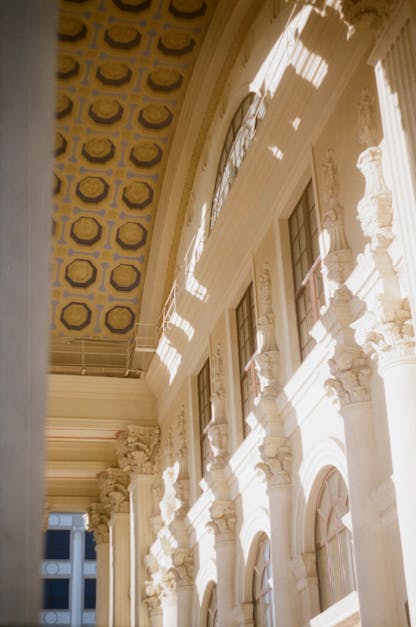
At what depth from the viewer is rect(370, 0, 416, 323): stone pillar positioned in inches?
359

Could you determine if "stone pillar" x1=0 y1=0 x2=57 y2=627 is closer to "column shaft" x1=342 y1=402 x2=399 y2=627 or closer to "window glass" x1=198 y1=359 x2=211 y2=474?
"column shaft" x1=342 y1=402 x2=399 y2=627

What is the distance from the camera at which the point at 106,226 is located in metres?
21.3

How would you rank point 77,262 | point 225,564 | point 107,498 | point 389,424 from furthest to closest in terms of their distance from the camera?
point 107,498 < point 77,262 < point 225,564 < point 389,424

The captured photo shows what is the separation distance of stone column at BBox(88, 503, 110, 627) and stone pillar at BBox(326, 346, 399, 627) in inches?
582

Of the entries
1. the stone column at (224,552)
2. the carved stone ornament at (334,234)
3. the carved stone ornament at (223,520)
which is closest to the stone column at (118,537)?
the stone column at (224,552)

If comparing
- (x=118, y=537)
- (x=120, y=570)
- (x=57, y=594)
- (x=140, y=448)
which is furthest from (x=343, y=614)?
(x=57, y=594)

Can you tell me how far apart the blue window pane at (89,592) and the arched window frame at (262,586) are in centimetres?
2257

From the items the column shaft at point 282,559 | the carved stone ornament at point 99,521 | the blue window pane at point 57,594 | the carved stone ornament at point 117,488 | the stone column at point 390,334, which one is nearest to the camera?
the stone column at point 390,334

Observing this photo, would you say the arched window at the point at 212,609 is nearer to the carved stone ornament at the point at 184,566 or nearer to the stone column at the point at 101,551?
the carved stone ornament at the point at 184,566

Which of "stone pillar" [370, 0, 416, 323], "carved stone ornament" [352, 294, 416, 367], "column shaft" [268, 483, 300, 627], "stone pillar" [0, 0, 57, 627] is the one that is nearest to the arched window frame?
"column shaft" [268, 483, 300, 627]

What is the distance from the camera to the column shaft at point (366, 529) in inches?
388

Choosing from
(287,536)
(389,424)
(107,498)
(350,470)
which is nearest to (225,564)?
(287,536)

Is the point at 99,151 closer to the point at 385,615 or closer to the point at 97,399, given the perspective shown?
the point at 97,399

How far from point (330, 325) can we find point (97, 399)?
34.2ft
